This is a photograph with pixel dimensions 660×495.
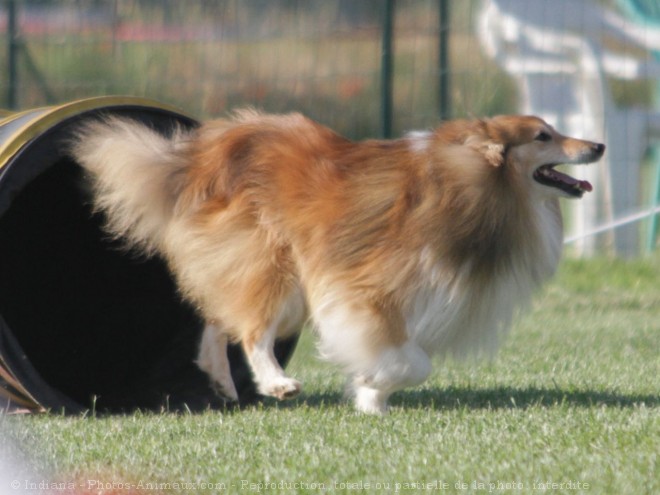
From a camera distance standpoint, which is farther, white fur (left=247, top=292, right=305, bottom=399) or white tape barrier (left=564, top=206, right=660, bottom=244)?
white tape barrier (left=564, top=206, right=660, bottom=244)

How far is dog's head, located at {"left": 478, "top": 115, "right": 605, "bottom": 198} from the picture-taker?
536 cm

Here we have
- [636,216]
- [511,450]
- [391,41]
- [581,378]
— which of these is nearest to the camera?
[511,450]

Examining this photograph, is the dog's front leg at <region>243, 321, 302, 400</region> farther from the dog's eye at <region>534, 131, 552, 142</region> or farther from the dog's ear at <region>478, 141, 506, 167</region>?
the dog's eye at <region>534, 131, 552, 142</region>

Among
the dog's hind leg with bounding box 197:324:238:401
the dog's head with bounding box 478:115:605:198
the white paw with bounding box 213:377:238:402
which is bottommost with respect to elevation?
the white paw with bounding box 213:377:238:402

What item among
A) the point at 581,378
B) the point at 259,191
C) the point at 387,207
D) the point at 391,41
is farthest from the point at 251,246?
the point at 391,41

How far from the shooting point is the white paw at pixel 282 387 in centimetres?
550

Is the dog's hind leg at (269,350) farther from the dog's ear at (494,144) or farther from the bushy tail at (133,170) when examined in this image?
the dog's ear at (494,144)

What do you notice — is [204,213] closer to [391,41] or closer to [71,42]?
[391,41]

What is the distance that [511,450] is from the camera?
4449mm

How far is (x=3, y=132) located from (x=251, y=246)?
126 cm

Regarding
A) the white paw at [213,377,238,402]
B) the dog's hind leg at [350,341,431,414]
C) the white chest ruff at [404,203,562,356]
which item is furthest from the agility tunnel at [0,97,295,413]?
the white chest ruff at [404,203,562,356]

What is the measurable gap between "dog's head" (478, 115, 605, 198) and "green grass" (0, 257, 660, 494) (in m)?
0.96

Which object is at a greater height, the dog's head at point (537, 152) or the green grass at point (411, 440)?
the dog's head at point (537, 152)

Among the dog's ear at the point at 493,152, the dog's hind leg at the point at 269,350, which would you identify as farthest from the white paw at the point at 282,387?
the dog's ear at the point at 493,152
